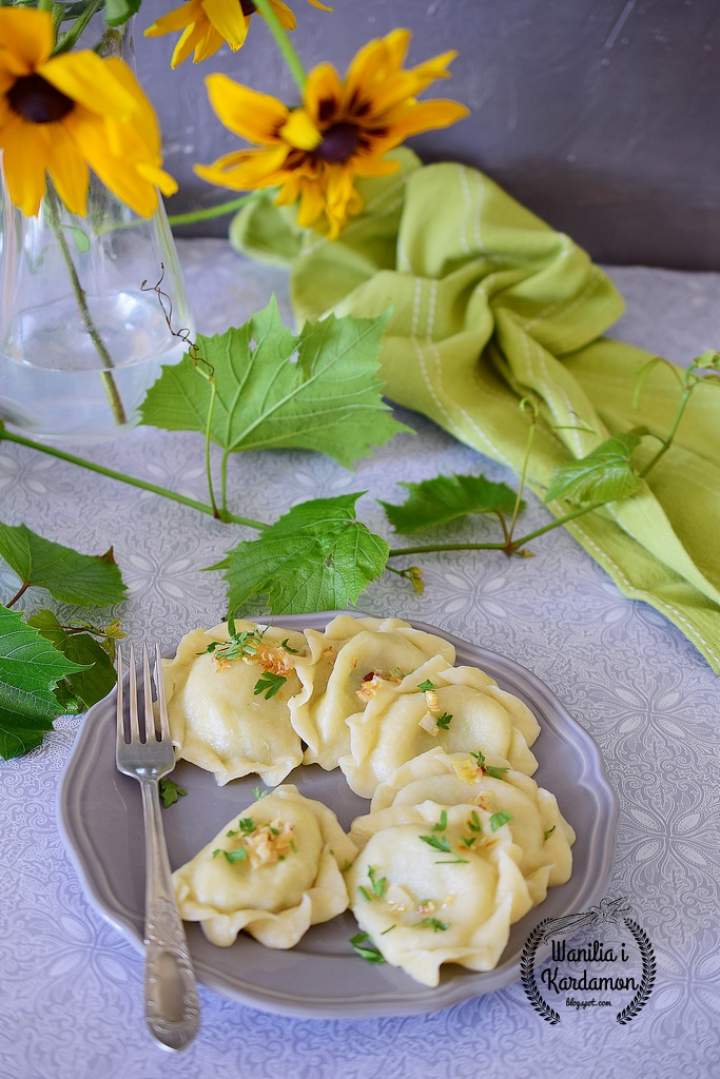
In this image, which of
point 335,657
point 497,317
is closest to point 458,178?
point 497,317

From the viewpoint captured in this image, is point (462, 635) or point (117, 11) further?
point (462, 635)

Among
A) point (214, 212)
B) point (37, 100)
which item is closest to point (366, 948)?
point (37, 100)

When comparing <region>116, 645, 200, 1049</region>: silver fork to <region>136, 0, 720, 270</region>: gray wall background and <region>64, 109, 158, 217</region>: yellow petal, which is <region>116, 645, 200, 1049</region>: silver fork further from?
<region>136, 0, 720, 270</region>: gray wall background

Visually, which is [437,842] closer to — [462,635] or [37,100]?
[462,635]

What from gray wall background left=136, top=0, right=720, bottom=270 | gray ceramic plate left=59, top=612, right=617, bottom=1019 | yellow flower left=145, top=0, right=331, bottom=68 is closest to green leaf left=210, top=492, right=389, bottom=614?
gray ceramic plate left=59, top=612, right=617, bottom=1019

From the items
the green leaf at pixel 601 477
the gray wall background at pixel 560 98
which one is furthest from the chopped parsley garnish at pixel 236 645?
the gray wall background at pixel 560 98

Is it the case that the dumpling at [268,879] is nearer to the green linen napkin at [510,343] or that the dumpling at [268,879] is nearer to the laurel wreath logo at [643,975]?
the laurel wreath logo at [643,975]
